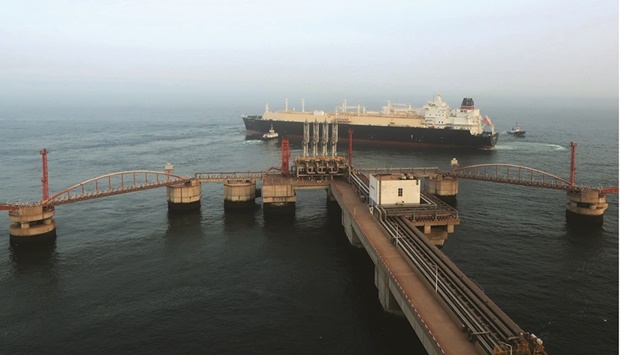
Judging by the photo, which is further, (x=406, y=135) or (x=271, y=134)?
(x=271, y=134)

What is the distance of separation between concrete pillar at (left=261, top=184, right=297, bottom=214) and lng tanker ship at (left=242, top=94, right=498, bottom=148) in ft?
249

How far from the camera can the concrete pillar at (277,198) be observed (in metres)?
66.8

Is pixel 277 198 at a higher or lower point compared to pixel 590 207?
higher

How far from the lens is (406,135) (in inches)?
5689

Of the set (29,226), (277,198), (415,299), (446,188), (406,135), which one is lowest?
(29,226)

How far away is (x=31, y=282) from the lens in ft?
144

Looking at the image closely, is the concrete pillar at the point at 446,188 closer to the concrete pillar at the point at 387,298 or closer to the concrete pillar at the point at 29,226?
the concrete pillar at the point at 387,298

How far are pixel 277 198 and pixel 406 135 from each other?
85247mm

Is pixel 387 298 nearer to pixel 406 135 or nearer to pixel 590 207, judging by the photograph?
pixel 590 207

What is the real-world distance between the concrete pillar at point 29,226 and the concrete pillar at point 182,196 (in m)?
16.1

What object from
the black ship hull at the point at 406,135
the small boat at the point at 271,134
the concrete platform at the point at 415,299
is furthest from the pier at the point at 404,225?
the small boat at the point at 271,134

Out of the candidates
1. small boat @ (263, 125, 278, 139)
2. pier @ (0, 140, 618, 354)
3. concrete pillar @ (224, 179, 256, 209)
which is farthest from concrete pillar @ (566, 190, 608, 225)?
small boat @ (263, 125, 278, 139)

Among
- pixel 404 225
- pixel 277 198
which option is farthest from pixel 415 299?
pixel 277 198

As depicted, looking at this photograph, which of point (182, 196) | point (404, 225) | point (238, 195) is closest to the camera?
point (404, 225)
